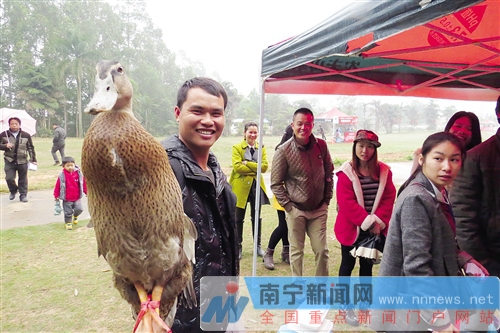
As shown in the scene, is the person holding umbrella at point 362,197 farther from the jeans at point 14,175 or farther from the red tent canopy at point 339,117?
the red tent canopy at point 339,117

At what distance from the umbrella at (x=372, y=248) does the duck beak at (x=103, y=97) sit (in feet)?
9.04

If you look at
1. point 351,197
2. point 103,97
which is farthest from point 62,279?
point 103,97

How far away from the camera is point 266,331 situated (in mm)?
2984

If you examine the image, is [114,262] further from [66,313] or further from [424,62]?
[424,62]

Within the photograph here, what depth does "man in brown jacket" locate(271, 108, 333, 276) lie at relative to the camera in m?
3.37

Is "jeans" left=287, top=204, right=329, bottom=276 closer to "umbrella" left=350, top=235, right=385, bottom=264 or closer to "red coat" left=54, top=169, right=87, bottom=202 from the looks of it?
"umbrella" left=350, top=235, right=385, bottom=264

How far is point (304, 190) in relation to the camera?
338 centimetres

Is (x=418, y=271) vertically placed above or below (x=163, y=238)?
below

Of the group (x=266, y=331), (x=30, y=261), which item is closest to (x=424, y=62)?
(x=266, y=331)

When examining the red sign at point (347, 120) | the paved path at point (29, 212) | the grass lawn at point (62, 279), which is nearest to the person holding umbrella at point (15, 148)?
the paved path at point (29, 212)

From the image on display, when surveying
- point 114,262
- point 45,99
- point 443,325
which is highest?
point 45,99

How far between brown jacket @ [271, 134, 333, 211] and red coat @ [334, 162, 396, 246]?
0.34m

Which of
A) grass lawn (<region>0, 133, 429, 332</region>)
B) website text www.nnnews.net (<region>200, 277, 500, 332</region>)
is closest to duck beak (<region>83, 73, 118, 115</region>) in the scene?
website text www.nnnews.net (<region>200, 277, 500, 332</region>)

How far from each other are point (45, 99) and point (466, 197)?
3586cm
